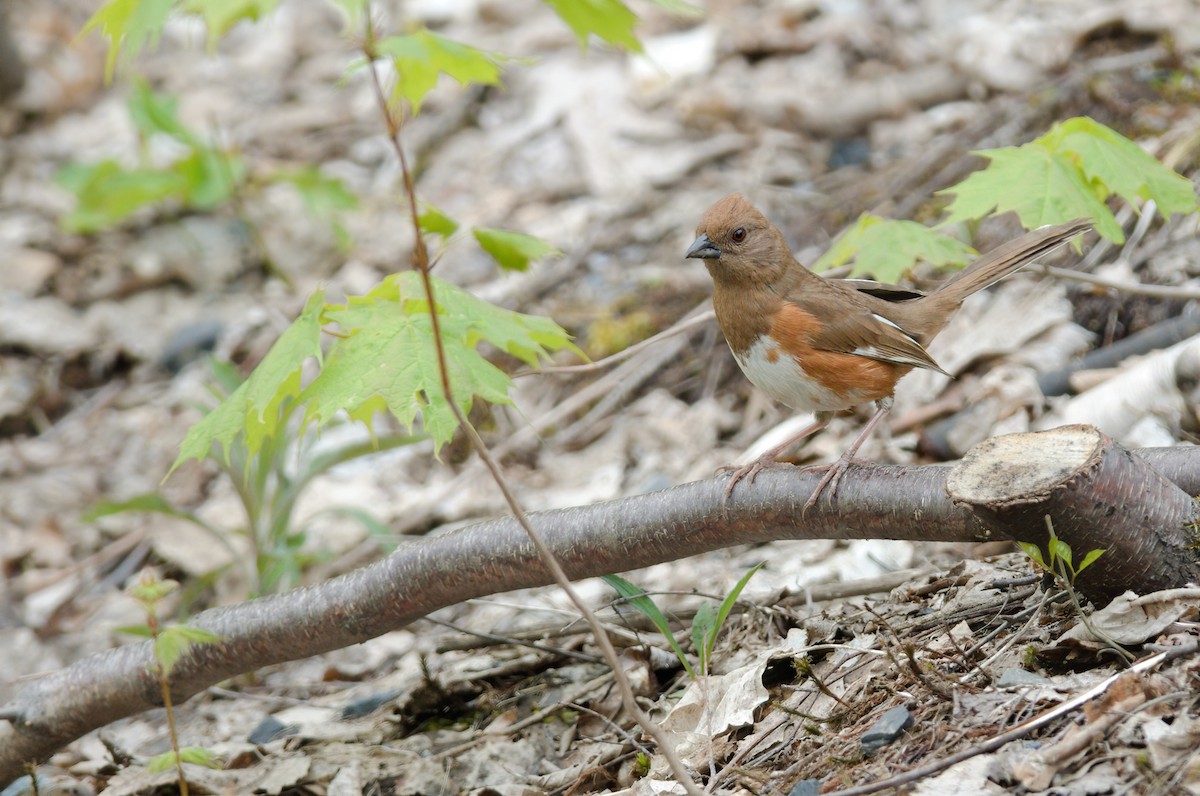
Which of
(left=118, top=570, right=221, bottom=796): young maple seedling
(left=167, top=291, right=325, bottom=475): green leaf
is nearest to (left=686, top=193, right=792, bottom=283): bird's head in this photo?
(left=167, top=291, right=325, bottom=475): green leaf

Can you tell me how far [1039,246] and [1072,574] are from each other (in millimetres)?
1281

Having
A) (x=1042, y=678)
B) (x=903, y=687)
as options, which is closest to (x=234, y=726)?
(x=903, y=687)

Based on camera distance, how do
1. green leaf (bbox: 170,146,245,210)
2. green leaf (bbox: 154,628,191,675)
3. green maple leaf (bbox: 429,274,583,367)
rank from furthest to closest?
green leaf (bbox: 170,146,245,210), green maple leaf (bbox: 429,274,583,367), green leaf (bbox: 154,628,191,675)

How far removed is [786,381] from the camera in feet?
10.9

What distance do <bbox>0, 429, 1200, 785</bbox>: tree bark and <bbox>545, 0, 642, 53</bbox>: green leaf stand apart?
3.95ft

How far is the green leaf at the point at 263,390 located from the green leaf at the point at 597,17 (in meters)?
0.99

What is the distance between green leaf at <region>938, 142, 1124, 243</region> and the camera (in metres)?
3.13

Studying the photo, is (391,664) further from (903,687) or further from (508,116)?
(508,116)

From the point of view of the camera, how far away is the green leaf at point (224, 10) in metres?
2.13

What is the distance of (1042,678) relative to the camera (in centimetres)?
243

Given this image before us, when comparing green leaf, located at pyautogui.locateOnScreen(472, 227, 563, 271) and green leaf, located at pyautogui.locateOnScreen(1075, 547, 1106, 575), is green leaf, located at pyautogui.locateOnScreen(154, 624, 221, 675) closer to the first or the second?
green leaf, located at pyautogui.locateOnScreen(472, 227, 563, 271)

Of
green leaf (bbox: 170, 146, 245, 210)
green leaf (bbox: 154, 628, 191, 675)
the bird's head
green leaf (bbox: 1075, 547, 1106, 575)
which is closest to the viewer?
green leaf (bbox: 1075, 547, 1106, 575)

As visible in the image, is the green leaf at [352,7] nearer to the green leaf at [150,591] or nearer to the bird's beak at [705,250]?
the green leaf at [150,591]

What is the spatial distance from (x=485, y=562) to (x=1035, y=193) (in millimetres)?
1888
